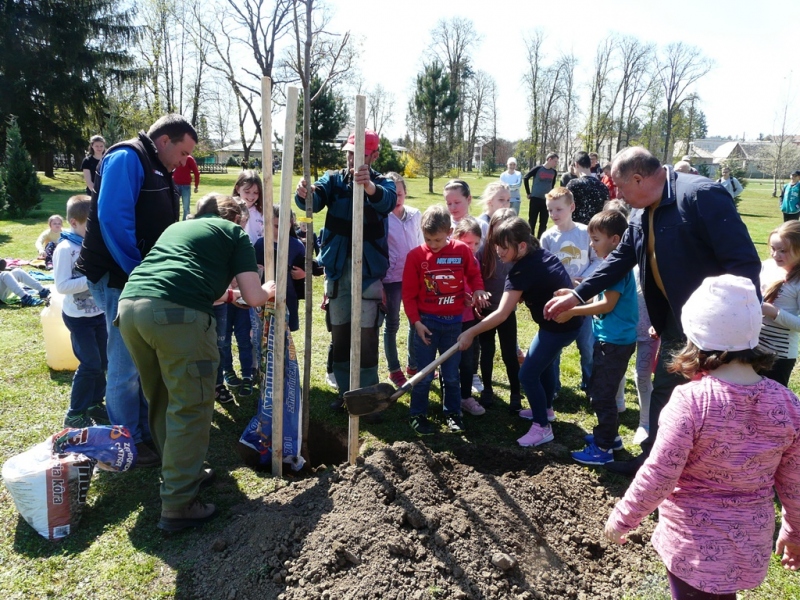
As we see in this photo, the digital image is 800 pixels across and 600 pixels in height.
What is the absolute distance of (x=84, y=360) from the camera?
427cm

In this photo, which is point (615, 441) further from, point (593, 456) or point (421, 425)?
point (421, 425)

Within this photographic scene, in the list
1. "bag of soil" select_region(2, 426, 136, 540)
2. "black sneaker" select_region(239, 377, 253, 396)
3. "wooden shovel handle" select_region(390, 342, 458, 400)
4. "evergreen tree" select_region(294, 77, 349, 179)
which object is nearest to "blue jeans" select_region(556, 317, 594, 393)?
"wooden shovel handle" select_region(390, 342, 458, 400)

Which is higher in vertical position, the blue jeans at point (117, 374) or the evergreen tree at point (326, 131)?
the evergreen tree at point (326, 131)

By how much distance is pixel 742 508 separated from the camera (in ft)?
6.43

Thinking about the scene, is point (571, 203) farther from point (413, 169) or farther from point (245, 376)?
point (413, 169)

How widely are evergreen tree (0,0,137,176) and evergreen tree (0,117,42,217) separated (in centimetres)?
838

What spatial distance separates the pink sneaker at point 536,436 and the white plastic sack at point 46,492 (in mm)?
2995

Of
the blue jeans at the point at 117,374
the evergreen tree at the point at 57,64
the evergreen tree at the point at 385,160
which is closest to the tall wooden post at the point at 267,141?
the blue jeans at the point at 117,374

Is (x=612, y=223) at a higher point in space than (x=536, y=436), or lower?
higher

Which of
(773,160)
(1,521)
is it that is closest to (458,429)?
(1,521)

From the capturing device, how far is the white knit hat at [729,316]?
1.90 m

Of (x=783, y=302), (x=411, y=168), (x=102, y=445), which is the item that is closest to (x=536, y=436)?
(x=783, y=302)

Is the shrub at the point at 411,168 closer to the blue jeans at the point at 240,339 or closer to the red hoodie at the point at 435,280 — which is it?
the blue jeans at the point at 240,339

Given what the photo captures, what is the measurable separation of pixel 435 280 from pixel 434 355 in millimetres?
622
